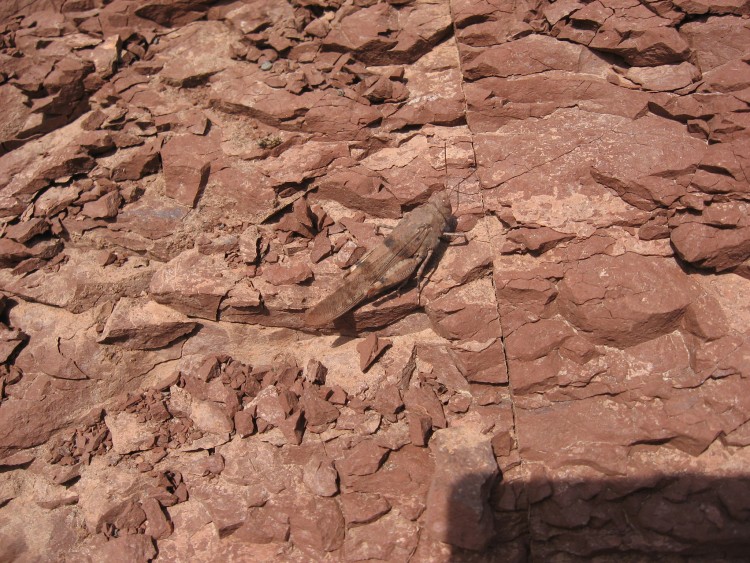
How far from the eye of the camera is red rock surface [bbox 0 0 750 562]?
13.3ft

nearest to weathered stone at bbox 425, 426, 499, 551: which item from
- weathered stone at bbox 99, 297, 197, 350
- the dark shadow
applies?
the dark shadow

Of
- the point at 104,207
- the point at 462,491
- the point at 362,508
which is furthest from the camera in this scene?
the point at 104,207

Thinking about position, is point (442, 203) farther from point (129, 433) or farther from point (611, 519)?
point (129, 433)

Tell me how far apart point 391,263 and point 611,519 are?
2376 mm

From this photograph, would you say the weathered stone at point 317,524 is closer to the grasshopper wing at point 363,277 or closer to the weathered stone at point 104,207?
the grasshopper wing at point 363,277

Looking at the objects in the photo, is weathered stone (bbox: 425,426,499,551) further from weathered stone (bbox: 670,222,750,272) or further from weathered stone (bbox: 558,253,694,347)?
weathered stone (bbox: 670,222,750,272)

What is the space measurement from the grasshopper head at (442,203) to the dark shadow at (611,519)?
84.3 inches

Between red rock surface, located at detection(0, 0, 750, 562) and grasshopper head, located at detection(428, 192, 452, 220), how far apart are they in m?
0.17

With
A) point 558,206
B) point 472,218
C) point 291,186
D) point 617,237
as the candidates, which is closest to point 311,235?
point 291,186

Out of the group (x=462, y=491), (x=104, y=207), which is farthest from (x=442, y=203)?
(x=104, y=207)

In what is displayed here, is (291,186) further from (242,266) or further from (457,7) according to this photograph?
(457,7)

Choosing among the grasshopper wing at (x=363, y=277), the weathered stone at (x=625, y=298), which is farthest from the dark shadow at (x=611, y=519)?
the grasshopper wing at (x=363, y=277)

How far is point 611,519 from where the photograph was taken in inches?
150

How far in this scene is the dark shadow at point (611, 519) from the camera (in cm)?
366
